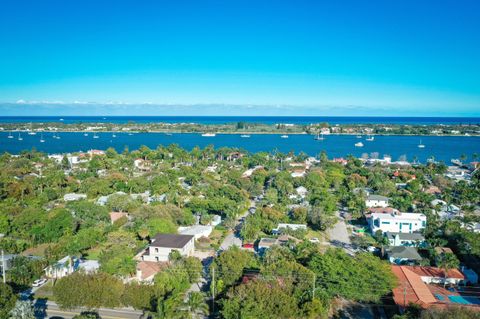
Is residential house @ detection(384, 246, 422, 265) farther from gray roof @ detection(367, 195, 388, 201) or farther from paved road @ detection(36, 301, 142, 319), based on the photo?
paved road @ detection(36, 301, 142, 319)

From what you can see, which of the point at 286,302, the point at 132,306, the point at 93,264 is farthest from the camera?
the point at 93,264

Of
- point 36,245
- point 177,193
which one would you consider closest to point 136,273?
point 36,245

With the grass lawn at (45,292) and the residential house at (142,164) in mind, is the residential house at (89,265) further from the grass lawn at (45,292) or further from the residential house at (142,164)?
the residential house at (142,164)

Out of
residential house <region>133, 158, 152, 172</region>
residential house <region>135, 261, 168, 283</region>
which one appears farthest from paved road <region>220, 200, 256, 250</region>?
residential house <region>133, 158, 152, 172</region>

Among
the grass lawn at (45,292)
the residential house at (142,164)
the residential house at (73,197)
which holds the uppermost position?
the residential house at (142,164)

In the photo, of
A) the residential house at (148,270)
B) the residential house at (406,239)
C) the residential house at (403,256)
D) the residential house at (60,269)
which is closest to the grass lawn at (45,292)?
the residential house at (60,269)

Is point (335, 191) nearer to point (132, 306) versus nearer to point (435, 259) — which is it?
point (435, 259)
